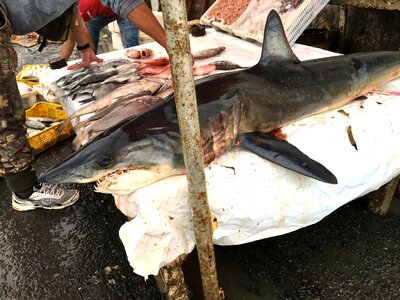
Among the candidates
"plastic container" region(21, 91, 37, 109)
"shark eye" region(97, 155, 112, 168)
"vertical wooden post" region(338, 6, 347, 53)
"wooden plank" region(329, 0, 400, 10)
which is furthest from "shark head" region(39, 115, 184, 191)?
"vertical wooden post" region(338, 6, 347, 53)

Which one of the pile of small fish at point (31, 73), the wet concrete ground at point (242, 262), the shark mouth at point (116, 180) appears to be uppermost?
the shark mouth at point (116, 180)

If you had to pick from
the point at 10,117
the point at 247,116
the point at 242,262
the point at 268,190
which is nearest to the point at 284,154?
the point at 268,190

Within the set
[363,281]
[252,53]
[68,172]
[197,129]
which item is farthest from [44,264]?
[252,53]

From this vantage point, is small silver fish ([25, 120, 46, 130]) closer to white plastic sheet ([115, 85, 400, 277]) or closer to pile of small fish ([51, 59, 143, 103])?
pile of small fish ([51, 59, 143, 103])

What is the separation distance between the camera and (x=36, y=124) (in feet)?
14.7

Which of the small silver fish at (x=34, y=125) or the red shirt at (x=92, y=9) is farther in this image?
the red shirt at (x=92, y=9)

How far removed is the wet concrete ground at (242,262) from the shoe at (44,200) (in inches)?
6.2

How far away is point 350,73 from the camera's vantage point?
2686mm

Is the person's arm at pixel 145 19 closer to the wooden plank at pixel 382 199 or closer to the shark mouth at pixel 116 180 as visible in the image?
the shark mouth at pixel 116 180

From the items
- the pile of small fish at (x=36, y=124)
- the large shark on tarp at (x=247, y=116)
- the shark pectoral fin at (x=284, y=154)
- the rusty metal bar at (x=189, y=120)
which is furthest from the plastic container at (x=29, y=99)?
the rusty metal bar at (x=189, y=120)

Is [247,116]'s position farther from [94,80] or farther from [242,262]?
[94,80]

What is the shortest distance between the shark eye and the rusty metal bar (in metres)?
0.46

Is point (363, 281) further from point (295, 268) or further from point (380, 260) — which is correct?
point (295, 268)

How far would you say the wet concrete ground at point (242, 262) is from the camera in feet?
8.32
